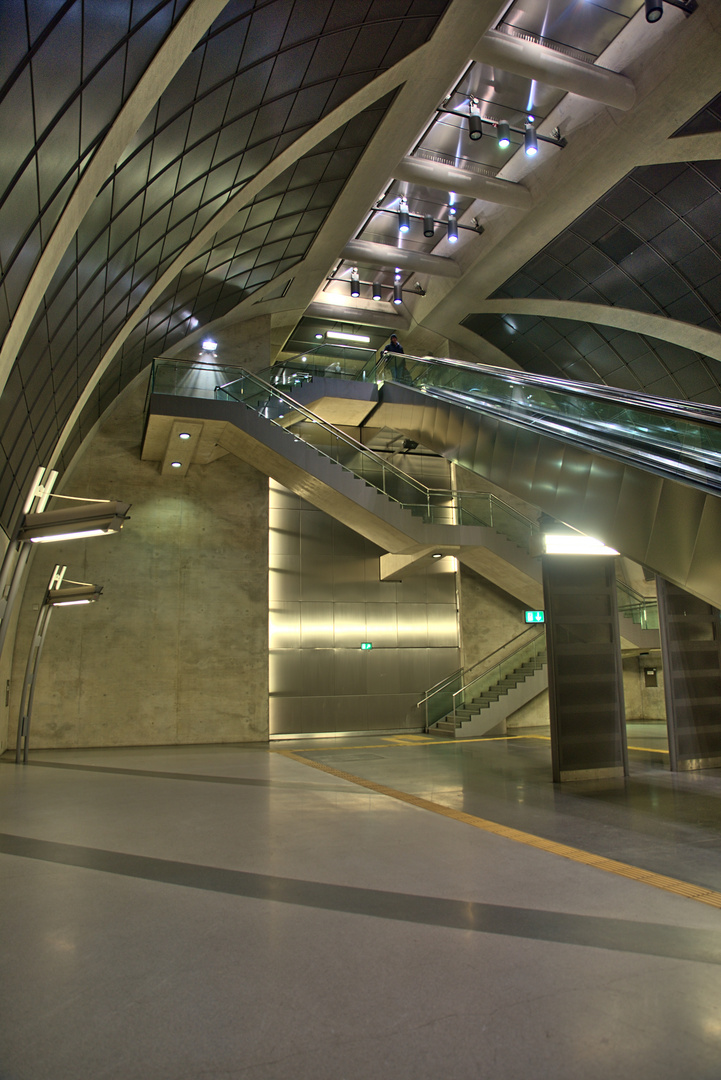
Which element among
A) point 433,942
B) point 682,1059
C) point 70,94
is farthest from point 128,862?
point 70,94

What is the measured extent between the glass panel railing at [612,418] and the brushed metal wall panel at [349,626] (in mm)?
8481

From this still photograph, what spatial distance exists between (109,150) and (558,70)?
13140 mm

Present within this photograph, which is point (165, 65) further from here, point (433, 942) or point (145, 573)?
point (145, 573)

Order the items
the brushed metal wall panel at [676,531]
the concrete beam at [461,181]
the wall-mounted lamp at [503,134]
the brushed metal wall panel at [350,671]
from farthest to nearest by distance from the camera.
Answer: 1. the brushed metal wall panel at [350,671]
2. the concrete beam at [461,181]
3. the wall-mounted lamp at [503,134]
4. the brushed metal wall panel at [676,531]

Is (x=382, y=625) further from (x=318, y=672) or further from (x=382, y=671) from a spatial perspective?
(x=318, y=672)

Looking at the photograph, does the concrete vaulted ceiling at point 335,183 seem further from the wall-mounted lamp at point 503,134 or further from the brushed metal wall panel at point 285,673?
the brushed metal wall panel at point 285,673

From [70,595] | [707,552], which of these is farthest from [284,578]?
[707,552]

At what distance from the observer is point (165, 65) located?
820cm

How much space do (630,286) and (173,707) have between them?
19.1m

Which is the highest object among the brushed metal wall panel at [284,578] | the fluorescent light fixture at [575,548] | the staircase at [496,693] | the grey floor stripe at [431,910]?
the brushed metal wall panel at [284,578]

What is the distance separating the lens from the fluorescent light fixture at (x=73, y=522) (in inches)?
273

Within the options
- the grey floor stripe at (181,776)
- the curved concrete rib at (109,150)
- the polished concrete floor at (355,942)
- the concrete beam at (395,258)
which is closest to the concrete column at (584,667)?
the polished concrete floor at (355,942)

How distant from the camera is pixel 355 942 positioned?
15.2ft

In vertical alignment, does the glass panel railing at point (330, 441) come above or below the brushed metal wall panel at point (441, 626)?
above
